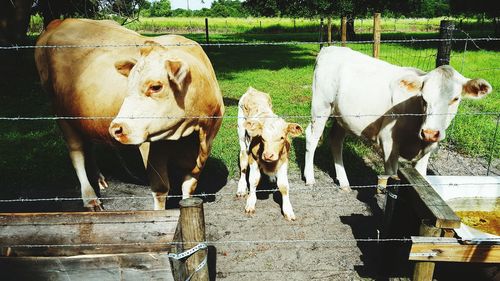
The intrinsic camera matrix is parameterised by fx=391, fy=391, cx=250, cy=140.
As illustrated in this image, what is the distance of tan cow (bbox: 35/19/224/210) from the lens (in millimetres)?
3098

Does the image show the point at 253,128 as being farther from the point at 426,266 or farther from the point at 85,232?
the point at 426,266

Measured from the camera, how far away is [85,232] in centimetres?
298

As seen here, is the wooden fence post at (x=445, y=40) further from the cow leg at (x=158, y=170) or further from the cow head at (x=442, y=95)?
the cow leg at (x=158, y=170)

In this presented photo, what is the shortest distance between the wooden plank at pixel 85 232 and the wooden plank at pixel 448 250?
168 cm

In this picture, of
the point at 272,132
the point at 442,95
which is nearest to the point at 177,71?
the point at 272,132

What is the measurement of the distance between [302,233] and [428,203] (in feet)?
5.77

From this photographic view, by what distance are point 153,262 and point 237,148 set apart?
446 cm

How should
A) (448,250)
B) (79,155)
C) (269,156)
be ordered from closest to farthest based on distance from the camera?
(448,250) → (269,156) → (79,155)

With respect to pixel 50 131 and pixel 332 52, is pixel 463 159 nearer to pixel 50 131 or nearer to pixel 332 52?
pixel 332 52

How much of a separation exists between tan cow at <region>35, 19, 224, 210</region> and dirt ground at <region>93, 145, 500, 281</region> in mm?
712

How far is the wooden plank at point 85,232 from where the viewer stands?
2.91 meters

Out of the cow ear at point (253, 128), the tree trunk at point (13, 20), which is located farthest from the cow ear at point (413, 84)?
the tree trunk at point (13, 20)

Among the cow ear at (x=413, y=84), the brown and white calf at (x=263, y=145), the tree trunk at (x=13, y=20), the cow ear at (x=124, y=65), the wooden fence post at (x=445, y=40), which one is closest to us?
the cow ear at (x=124, y=65)

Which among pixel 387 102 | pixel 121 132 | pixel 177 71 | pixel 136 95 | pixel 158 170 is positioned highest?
pixel 177 71
